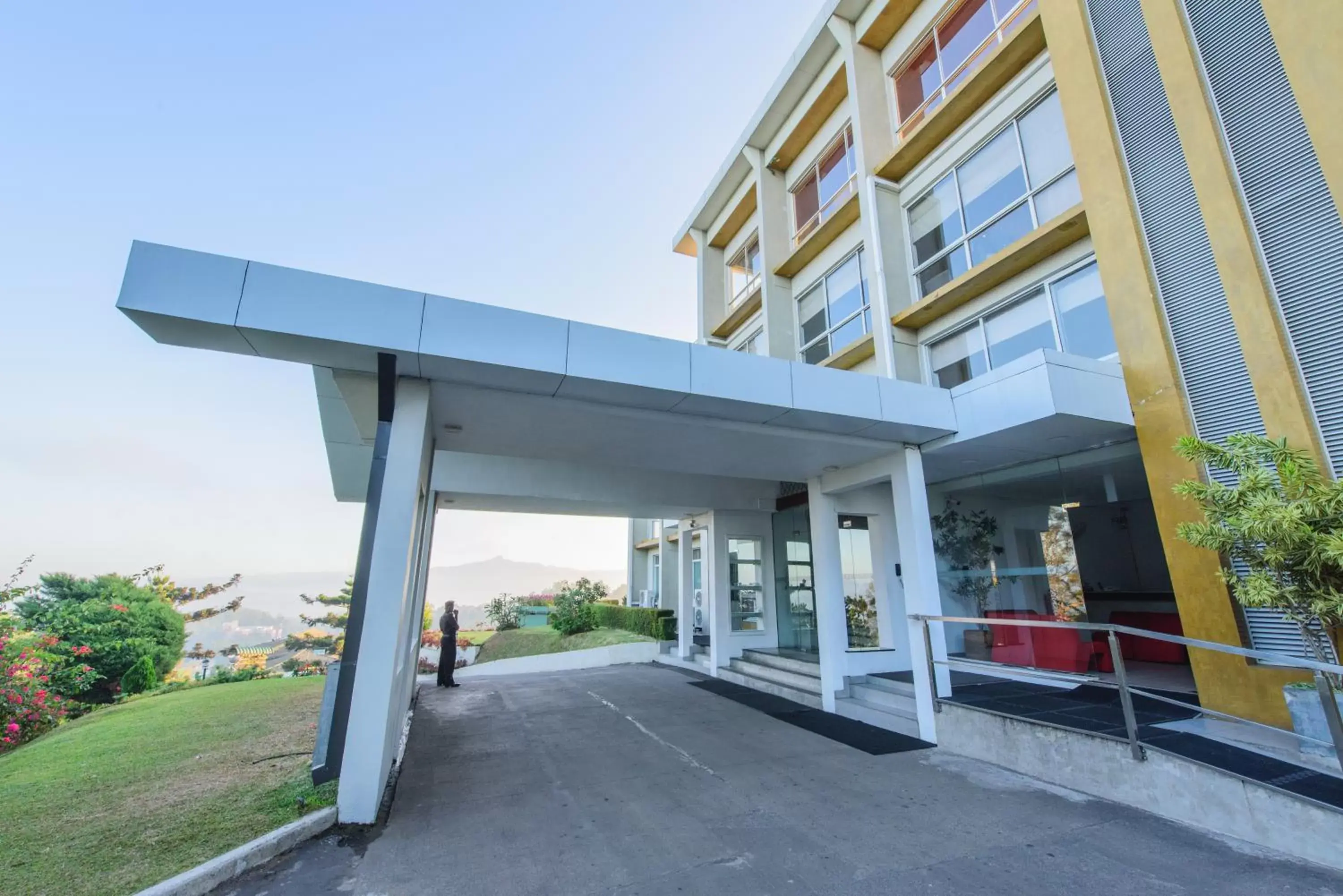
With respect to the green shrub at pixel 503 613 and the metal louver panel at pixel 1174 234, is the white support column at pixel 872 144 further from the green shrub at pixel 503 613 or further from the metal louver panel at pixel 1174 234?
the green shrub at pixel 503 613

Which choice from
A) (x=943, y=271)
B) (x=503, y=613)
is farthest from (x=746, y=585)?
(x=503, y=613)

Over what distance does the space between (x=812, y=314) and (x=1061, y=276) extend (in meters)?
5.60

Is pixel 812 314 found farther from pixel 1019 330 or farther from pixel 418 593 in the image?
pixel 418 593

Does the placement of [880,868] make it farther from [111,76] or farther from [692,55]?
[692,55]

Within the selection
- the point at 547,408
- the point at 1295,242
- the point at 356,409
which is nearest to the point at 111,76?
the point at 356,409

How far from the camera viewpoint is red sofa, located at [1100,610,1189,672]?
822 cm

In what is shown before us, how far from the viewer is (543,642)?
1702 cm

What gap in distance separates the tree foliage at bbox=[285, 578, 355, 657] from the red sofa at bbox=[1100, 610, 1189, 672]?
20227 millimetres

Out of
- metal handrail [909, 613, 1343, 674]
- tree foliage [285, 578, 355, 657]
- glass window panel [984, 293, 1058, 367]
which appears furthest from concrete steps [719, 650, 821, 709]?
tree foliage [285, 578, 355, 657]

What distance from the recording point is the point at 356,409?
4.98m

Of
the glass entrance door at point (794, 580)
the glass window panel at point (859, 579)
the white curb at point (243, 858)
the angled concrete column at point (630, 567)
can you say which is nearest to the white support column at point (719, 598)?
the glass entrance door at point (794, 580)

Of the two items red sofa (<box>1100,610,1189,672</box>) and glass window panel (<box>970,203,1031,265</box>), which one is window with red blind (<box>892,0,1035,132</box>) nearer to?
glass window panel (<box>970,203,1031,265</box>)

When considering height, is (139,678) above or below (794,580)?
below

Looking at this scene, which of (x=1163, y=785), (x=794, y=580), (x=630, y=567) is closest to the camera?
(x=1163, y=785)
